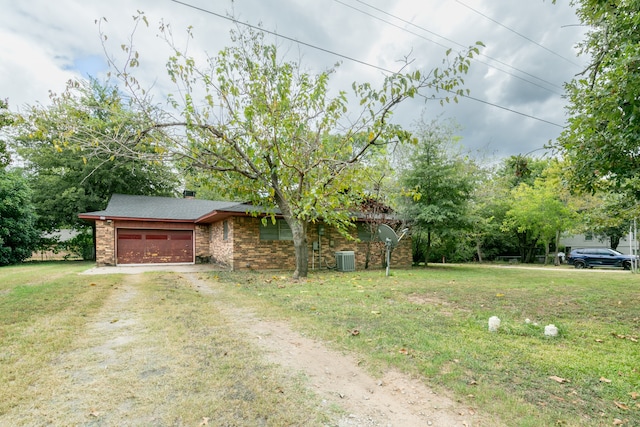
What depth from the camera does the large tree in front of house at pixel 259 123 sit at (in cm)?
801


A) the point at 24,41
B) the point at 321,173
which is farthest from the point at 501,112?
the point at 24,41

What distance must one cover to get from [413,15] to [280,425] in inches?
382

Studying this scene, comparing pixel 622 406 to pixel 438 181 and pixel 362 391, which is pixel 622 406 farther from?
pixel 438 181

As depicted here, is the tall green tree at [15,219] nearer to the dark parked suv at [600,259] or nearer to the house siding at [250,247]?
the house siding at [250,247]

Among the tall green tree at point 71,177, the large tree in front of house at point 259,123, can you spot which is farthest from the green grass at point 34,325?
the tall green tree at point 71,177

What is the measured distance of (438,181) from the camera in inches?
551

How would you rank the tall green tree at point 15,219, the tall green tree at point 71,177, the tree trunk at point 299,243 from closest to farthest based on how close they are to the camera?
the tree trunk at point 299,243 < the tall green tree at point 15,219 < the tall green tree at point 71,177

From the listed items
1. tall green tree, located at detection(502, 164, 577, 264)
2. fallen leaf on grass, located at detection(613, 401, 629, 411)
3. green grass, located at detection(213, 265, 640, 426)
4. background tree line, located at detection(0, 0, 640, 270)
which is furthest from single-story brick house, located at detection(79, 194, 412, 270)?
fallen leaf on grass, located at detection(613, 401, 629, 411)

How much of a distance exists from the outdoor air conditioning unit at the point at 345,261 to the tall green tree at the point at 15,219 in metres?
17.1

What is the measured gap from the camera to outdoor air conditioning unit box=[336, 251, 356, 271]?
43.3ft

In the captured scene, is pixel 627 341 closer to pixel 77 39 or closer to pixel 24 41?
pixel 77 39

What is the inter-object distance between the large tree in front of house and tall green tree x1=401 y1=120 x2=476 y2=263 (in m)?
5.83

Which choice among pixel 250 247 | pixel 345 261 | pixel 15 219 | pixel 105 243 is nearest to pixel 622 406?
pixel 345 261

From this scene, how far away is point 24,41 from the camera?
25.8 ft
